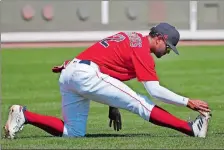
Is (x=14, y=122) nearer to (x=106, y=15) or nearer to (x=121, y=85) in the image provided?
(x=121, y=85)

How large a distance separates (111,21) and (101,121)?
16.1 m

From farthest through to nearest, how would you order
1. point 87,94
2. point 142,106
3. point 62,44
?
point 62,44
point 87,94
point 142,106

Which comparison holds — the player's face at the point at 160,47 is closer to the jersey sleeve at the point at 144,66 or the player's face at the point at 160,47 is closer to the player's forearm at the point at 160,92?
the jersey sleeve at the point at 144,66

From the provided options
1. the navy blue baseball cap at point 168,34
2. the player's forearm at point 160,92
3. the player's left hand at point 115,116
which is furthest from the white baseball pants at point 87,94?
the navy blue baseball cap at point 168,34

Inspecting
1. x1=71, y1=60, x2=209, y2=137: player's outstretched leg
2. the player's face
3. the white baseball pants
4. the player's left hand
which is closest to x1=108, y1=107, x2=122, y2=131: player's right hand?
the player's left hand

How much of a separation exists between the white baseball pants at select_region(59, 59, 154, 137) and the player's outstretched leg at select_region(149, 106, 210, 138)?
78 millimetres

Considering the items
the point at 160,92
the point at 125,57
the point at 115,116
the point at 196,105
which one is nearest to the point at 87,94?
the point at 125,57

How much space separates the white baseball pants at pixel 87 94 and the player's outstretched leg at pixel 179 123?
0.26 feet

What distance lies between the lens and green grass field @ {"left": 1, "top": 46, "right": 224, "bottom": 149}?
8.60 m

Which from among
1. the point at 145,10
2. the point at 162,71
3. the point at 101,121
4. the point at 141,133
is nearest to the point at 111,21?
the point at 145,10

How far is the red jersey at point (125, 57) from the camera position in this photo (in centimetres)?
874

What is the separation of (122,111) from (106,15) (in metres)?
14.8

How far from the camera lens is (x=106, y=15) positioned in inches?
1093

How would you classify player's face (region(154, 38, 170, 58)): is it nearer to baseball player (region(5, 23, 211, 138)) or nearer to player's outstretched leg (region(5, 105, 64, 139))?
baseball player (region(5, 23, 211, 138))
